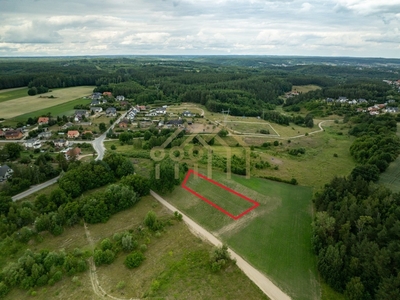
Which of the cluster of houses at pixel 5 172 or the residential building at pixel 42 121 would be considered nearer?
the cluster of houses at pixel 5 172

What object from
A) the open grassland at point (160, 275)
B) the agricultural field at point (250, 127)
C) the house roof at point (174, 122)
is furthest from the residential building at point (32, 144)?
the agricultural field at point (250, 127)

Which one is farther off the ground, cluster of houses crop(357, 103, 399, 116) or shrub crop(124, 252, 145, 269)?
cluster of houses crop(357, 103, 399, 116)

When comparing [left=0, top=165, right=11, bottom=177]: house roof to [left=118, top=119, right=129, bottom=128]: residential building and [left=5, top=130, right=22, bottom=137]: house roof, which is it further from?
[left=118, top=119, right=129, bottom=128]: residential building

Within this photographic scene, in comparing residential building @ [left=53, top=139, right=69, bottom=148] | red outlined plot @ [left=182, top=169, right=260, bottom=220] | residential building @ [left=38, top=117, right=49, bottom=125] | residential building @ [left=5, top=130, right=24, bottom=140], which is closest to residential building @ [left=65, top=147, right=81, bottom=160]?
residential building @ [left=53, top=139, right=69, bottom=148]

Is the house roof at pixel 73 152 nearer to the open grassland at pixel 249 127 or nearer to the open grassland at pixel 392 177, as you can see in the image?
the open grassland at pixel 249 127

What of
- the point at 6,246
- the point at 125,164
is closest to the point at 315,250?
the point at 125,164

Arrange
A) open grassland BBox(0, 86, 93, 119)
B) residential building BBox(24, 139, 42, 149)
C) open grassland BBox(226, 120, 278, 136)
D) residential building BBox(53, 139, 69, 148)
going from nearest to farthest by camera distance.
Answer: residential building BBox(24, 139, 42, 149)
residential building BBox(53, 139, 69, 148)
open grassland BBox(226, 120, 278, 136)
open grassland BBox(0, 86, 93, 119)

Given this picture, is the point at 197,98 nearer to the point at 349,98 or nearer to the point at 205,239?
the point at 349,98
